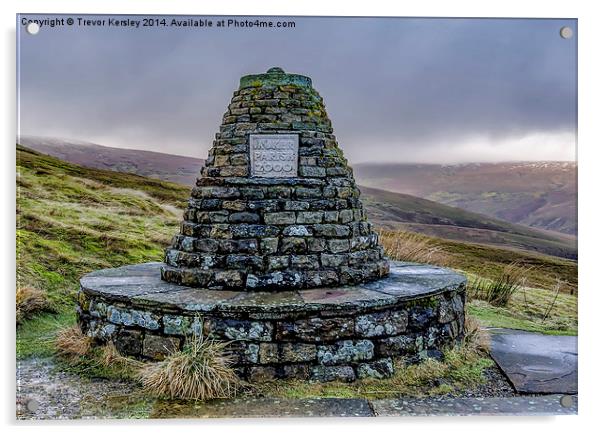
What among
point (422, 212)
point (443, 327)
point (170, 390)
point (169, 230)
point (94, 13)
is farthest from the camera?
point (169, 230)

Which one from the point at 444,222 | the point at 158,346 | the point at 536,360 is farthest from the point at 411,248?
the point at 158,346

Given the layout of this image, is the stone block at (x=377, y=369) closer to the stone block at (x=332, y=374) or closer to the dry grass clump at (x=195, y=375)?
the stone block at (x=332, y=374)

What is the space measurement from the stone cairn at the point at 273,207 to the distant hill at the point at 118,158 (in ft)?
3.15

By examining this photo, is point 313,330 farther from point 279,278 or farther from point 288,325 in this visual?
point 279,278

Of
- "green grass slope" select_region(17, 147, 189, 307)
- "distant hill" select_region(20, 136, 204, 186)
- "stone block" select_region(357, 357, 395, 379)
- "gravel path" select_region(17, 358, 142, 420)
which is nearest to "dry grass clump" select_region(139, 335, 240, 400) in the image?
"gravel path" select_region(17, 358, 142, 420)

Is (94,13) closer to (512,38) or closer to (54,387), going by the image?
(54,387)

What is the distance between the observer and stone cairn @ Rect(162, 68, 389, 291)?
5.81 m

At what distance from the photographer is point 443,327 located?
5926mm

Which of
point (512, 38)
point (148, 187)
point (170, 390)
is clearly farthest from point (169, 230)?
point (512, 38)

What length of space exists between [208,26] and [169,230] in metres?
6.45

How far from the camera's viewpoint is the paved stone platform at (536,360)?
217 inches

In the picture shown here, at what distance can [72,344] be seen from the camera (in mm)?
5957

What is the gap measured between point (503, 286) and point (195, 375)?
593cm

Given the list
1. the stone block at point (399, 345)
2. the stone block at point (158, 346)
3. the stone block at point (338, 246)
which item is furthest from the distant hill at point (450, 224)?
the stone block at point (158, 346)
